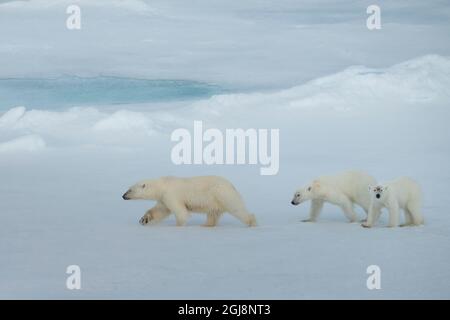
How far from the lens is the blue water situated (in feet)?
26.4

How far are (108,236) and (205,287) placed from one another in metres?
1.15

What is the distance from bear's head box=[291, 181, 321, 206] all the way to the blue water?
1.19 m

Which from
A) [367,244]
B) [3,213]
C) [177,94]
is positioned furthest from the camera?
[177,94]

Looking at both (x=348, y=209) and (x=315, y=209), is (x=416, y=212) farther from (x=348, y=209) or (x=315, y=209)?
(x=315, y=209)

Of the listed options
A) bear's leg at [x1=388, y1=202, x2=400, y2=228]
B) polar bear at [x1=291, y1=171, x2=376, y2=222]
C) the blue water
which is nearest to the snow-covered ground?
the blue water

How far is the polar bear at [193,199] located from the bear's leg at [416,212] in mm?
1243

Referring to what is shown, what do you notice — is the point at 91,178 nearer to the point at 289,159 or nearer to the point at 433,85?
the point at 289,159

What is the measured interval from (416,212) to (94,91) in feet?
9.47

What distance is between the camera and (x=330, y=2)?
316 inches

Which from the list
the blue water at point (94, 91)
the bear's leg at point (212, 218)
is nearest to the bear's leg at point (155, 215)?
the bear's leg at point (212, 218)

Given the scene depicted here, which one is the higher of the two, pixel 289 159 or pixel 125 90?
pixel 125 90

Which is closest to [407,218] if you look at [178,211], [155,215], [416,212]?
[416,212]

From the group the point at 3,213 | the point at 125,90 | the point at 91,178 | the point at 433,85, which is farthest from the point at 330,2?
A: the point at 3,213
